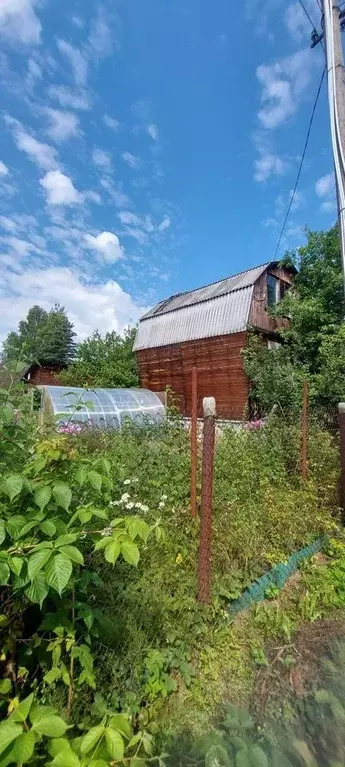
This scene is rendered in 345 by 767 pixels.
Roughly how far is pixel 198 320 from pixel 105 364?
21.1ft

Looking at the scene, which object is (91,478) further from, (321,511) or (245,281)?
(245,281)

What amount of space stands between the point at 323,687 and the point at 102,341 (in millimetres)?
19163

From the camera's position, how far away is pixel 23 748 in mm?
873

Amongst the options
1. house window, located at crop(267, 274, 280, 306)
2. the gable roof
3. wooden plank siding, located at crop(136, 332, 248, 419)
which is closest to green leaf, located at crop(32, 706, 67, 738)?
wooden plank siding, located at crop(136, 332, 248, 419)

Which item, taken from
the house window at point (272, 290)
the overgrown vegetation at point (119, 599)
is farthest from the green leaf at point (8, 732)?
the house window at point (272, 290)

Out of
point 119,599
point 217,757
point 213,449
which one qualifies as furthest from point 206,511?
point 217,757

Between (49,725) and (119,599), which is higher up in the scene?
(49,725)

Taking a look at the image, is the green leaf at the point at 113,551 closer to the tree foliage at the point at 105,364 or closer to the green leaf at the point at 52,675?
the green leaf at the point at 52,675

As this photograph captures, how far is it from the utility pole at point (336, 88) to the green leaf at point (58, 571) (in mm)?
4331

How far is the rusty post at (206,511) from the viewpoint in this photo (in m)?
2.51

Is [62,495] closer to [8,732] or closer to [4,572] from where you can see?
[4,572]

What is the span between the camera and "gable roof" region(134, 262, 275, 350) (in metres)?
12.8

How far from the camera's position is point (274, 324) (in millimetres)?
12953

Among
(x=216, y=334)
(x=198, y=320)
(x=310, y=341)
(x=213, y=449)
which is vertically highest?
(x=198, y=320)
